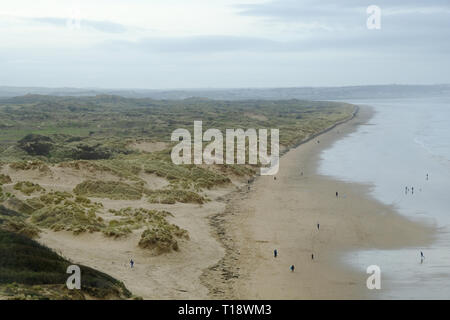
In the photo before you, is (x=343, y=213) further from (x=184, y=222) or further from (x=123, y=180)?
(x=123, y=180)

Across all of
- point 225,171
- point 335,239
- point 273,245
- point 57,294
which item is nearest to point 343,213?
point 335,239

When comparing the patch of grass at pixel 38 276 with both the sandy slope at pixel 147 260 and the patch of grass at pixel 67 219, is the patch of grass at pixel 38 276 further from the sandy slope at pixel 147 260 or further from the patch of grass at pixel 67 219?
the patch of grass at pixel 67 219

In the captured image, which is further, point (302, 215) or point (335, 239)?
point (302, 215)

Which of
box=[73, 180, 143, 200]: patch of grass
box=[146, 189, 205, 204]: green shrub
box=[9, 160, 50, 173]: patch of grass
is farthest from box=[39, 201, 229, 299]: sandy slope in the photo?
box=[9, 160, 50, 173]: patch of grass

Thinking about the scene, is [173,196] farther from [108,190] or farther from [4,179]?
[4,179]

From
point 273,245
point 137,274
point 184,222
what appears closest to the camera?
point 137,274

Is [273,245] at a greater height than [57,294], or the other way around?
[57,294]

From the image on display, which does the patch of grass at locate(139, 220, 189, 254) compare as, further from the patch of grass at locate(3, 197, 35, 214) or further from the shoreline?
the patch of grass at locate(3, 197, 35, 214)
